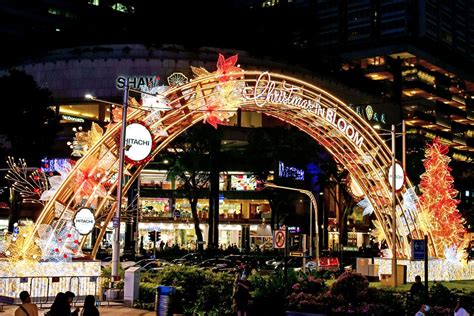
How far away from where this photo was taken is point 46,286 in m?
22.9

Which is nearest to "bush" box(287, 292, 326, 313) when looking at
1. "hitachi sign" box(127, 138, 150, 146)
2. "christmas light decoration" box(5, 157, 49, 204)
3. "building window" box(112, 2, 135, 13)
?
"hitachi sign" box(127, 138, 150, 146)

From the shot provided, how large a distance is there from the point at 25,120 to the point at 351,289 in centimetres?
3414

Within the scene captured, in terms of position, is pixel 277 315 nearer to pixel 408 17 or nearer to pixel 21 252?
pixel 21 252

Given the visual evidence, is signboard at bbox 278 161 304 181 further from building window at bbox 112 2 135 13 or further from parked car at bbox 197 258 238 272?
building window at bbox 112 2 135 13

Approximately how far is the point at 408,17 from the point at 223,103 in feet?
318

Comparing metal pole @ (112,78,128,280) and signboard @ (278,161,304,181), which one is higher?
signboard @ (278,161,304,181)

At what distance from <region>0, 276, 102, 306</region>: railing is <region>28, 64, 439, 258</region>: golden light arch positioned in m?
1.63

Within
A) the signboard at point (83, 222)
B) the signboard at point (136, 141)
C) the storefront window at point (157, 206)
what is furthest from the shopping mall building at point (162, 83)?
the signboard at point (83, 222)

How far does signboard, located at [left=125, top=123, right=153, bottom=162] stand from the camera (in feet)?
77.3

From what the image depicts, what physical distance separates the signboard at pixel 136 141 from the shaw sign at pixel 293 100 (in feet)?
16.3

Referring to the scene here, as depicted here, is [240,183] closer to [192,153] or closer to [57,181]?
[192,153]

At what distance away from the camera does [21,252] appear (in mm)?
23266

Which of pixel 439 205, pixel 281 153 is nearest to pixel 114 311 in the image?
pixel 439 205

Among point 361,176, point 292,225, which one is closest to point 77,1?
point 292,225
